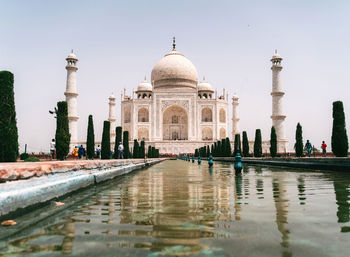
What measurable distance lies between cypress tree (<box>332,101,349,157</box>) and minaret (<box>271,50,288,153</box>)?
20.7 m

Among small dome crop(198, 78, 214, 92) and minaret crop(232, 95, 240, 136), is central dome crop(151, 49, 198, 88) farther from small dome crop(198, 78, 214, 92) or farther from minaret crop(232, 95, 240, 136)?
minaret crop(232, 95, 240, 136)

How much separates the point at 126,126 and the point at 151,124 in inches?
132

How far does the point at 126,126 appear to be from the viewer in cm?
4250

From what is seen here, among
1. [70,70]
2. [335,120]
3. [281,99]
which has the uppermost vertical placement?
[70,70]

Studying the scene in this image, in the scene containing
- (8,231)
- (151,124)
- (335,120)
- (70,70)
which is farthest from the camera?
(151,124)

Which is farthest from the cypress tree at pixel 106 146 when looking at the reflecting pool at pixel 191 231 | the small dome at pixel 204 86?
the small dome at pixel 204 86

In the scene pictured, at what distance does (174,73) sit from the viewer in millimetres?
44344

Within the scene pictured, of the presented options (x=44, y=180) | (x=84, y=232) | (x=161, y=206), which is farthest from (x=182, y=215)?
(x=44, y=180)

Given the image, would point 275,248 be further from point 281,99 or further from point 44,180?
point 281,99

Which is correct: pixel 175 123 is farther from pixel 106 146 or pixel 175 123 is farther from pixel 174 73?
pixel 106 146

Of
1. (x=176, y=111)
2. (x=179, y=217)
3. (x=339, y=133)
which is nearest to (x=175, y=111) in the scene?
(x=176, y=111)

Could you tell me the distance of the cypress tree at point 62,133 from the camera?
475 inches

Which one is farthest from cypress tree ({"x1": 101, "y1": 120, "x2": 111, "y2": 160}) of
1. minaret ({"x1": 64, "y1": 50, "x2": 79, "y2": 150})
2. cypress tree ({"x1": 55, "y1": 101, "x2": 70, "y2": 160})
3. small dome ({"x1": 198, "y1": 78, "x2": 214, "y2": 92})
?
small dome ({"x1": 198, "y1": 78, "x2": 214, "y2": 92})

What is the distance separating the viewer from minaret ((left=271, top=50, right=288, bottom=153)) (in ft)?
112
